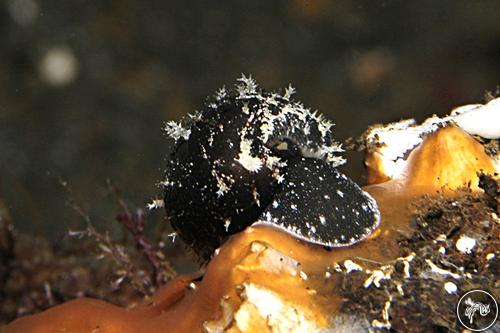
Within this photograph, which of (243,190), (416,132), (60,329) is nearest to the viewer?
(243,190)

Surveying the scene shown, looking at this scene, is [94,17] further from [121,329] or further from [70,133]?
[121,329]

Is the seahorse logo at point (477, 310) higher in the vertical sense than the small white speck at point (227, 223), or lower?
lower

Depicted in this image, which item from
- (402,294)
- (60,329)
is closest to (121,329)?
(60,329)

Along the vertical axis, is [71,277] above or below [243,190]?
below

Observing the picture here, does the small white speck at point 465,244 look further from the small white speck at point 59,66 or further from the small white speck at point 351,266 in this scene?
the small white speck at point 59,66

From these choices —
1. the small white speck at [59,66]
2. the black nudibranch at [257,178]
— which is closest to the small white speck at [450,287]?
the black nudibranch at [257,178]

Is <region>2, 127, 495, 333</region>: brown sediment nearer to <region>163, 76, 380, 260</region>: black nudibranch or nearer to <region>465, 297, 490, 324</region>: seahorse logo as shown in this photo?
<region>163, 76, 380, 260</region>: black nudibranch
